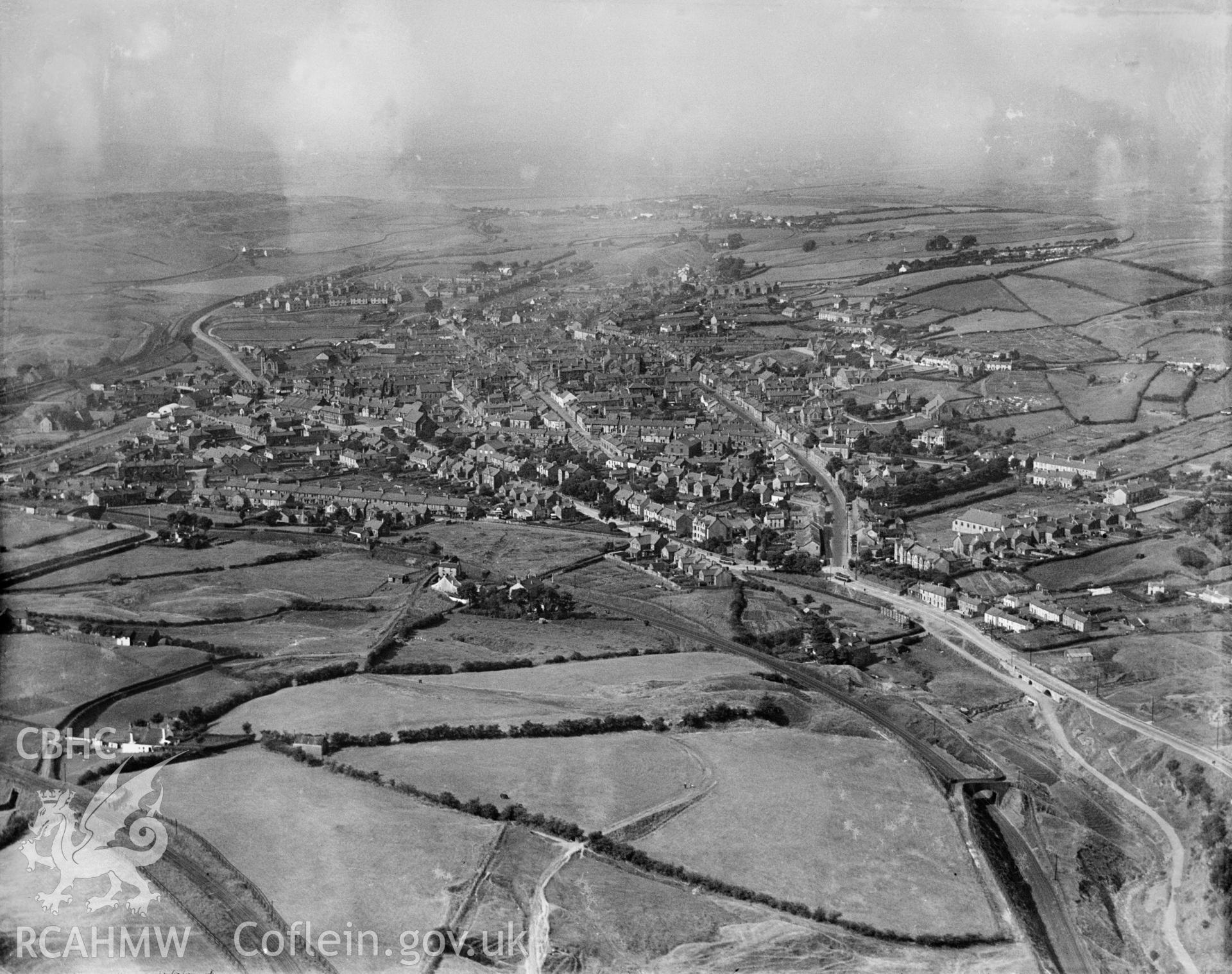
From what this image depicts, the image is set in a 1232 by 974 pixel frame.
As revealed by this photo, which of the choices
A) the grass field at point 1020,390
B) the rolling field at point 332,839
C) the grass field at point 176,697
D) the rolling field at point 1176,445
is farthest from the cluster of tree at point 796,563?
the grass field at point 1020,390

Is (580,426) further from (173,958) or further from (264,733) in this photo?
(173,958)

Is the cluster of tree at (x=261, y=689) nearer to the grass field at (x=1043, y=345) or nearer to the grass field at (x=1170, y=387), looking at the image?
the grass field at (x=1170, y=387)

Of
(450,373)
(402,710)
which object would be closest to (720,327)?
(450,373)

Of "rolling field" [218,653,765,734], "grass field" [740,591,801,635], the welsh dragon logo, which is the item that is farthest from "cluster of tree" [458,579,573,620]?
the welsh dragon logo

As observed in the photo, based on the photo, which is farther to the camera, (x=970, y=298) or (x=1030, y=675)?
(x=970, y=298)

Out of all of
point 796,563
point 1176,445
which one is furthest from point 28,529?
point 1176,445

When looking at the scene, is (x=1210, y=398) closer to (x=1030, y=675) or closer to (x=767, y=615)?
(x=1030, y=675)
